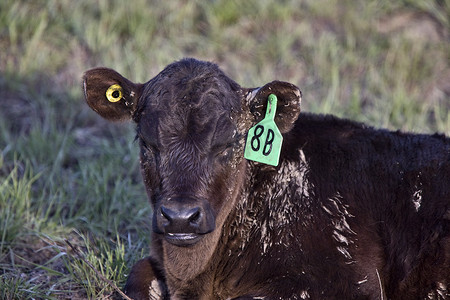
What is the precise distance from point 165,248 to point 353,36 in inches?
259

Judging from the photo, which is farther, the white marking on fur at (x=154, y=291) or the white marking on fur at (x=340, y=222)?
the white marking on fur at (x=154, y=291)

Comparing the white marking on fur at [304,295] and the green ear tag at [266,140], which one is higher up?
the green ear tag at [266,140]

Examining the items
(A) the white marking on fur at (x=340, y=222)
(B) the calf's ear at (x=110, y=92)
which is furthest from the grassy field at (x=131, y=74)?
(A) the white marking on fur at (x=340, y=222)

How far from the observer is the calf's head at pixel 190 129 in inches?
190

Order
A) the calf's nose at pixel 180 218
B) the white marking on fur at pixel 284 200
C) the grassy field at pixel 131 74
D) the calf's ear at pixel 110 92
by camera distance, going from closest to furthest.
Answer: the calf's nose at pixel 180 218, the white marking on fur at pixel 284 200, the calf's ear at pixel 110 92, the grassy field at pixel 131 74

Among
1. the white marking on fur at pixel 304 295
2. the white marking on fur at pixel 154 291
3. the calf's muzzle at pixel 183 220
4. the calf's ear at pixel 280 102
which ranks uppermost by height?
the calf's ear at pixel 280 102

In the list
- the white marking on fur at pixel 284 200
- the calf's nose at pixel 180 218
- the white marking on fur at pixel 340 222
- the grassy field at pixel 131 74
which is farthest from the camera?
the grassy field at pixel 131 74

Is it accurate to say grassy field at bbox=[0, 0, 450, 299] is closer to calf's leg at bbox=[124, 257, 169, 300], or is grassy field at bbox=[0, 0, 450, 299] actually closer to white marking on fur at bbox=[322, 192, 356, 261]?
calf's leg at bbox=[124, 257, 169, 300]

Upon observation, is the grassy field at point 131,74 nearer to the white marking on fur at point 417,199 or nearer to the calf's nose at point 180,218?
the calf's nose at point 180,218

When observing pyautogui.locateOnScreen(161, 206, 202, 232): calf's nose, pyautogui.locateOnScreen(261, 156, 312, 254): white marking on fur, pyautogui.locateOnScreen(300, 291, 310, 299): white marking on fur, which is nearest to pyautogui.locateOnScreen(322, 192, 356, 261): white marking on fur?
pyautogui.locateOnScreen(261, 156, 312, 254): white marking on fur

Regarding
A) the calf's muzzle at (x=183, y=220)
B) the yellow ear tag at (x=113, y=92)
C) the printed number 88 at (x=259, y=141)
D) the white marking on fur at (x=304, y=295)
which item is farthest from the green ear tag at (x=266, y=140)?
the yellow ear tag at (x=113, y=92)

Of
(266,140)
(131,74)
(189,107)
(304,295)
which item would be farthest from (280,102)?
(131,74)

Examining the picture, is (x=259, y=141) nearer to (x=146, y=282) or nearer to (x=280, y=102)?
(x=280, y=102)

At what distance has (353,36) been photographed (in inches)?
434
